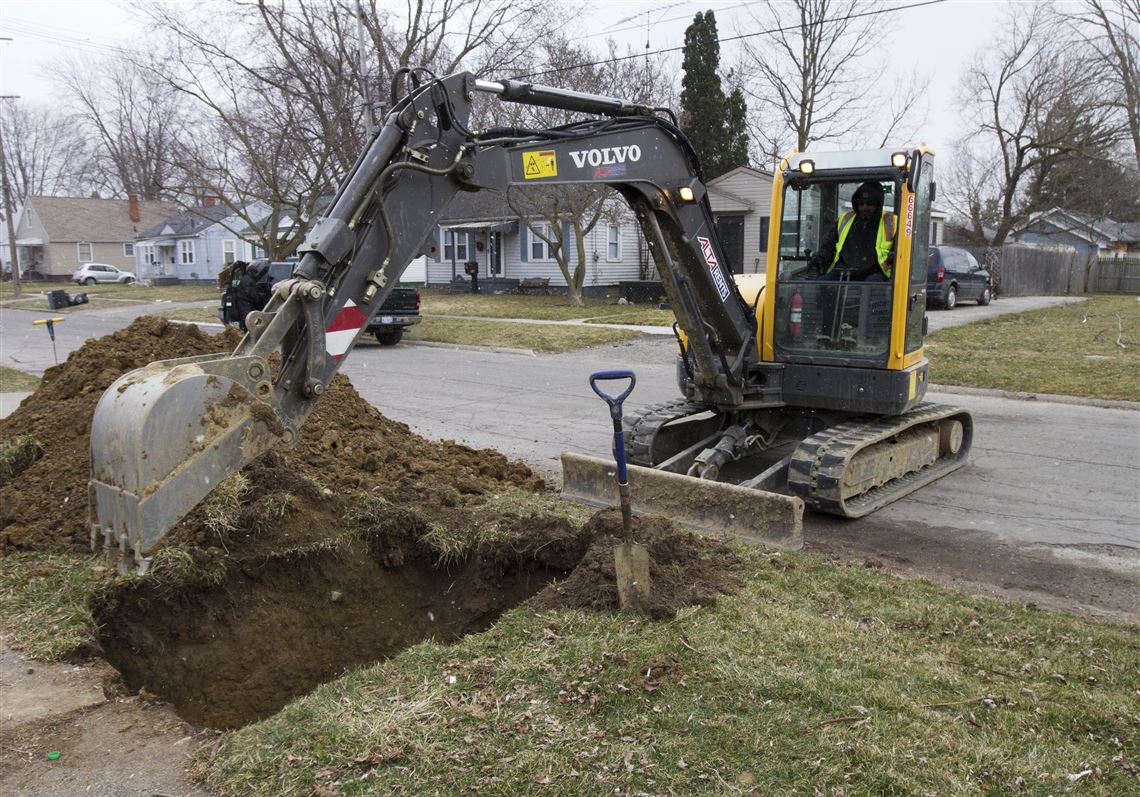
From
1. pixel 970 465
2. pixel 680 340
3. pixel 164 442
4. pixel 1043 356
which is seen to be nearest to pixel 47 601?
pixel 164 442

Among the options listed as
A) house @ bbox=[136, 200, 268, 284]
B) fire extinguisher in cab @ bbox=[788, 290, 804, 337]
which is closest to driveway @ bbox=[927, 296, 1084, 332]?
fire extinguisher in cab @ bbox=[788, 290, 804, 337]

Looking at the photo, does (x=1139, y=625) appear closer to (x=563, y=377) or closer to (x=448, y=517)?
(x=448, y=517)

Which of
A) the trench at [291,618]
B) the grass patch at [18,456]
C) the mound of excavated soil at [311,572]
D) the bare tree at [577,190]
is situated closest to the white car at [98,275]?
the bare tree at [577,190]

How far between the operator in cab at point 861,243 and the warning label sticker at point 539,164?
9.50 feet

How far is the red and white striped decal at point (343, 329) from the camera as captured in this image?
4629 mm

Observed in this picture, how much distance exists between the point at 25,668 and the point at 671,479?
4.23 m

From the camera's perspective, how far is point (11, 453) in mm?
7164

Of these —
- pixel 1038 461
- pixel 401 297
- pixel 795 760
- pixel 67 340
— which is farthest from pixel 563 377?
pixel 67 340

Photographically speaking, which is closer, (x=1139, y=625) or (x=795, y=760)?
(x=795, y=760)

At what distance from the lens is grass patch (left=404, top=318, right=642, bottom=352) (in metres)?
19.8

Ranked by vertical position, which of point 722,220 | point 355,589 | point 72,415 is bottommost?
point 355,589

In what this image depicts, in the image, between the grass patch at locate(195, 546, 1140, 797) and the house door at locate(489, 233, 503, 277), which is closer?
the grass patch at locate(195, 546, 1140, 797)

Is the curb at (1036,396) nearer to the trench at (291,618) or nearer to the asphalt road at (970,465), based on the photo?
the asphalt road at (970,465)

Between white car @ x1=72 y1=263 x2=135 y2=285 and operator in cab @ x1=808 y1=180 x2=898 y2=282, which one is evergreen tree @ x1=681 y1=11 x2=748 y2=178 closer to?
operator in cab @ x1=808 y1=180 x2=898 y2=282
